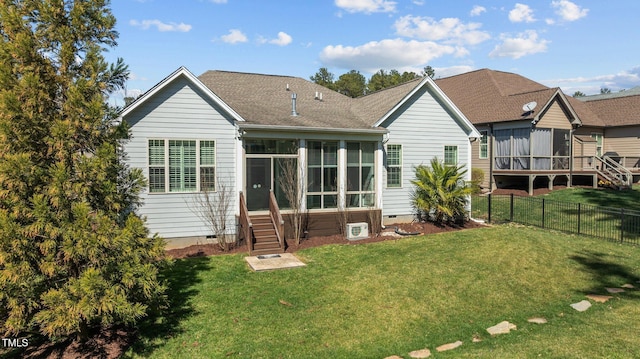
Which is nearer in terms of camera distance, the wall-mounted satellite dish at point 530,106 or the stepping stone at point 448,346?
the stepping stone at point 448,346

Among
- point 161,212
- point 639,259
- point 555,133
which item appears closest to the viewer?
point 639,259

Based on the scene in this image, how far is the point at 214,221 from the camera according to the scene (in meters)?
11.4

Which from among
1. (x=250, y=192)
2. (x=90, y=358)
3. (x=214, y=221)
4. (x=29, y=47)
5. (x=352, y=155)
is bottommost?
(x=90, y=358)

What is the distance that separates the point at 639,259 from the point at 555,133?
13841 millimetres

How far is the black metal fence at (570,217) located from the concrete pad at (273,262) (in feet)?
29.5

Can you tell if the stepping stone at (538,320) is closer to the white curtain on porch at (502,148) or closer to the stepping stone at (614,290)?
the stepping stone at (614,290)

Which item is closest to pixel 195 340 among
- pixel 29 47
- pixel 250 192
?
pixel 29 47

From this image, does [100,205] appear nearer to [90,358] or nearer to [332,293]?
[90,358]

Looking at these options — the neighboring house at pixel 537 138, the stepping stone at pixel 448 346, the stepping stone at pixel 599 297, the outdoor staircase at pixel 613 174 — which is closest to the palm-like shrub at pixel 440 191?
the stepping stone at pixel 599 297

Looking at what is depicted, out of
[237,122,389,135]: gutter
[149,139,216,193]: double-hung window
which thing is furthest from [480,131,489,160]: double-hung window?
[149,139,216,193]: double-hung window

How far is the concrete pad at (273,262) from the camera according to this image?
9.38m

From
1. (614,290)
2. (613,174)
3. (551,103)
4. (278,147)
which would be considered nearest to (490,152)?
(551,103)

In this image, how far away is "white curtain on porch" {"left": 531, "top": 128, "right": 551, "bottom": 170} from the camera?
21281 mm

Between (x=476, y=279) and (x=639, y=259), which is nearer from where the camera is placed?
(x=476, y=279)
